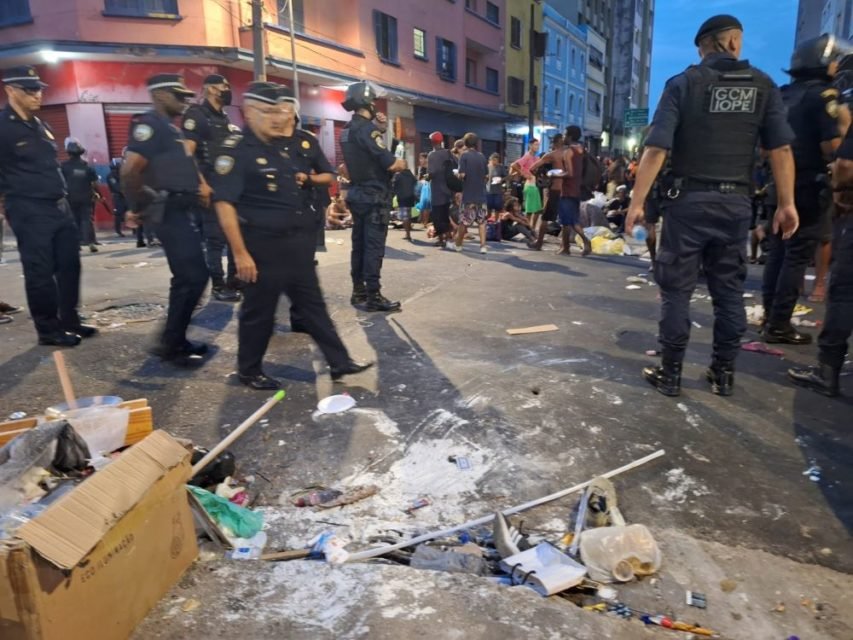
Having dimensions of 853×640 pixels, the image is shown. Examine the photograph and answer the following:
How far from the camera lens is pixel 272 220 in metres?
3.59

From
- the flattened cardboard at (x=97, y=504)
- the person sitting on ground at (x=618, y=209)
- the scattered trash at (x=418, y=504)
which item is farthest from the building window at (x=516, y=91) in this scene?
the flattened cardboard at (x=97, y=504)

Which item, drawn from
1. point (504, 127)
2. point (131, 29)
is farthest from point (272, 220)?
point (504, 127)

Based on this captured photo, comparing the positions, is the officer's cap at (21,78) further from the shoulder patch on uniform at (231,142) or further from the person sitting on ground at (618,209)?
the person sitting on ground at (618,209)

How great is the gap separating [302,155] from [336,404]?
5.39ft

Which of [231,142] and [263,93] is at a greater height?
[263,93]

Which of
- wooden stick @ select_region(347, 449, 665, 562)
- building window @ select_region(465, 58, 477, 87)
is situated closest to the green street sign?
building window @ select_region(465, 58, 477, 87)

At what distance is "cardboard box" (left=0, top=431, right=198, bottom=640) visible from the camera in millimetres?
1423

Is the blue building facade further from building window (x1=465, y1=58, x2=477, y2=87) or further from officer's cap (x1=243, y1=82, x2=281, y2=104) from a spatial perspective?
officer's cap (x1=243, y1=82, x2=281, y2=104)

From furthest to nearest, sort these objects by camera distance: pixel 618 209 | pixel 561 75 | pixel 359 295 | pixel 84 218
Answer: pixel 561 75 → pixel 618 209 → pixel 84 218 → pixel 359 295

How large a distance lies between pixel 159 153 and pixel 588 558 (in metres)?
3.67

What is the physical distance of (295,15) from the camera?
59.1 ft

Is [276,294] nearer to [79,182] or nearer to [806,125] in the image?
[806,125]

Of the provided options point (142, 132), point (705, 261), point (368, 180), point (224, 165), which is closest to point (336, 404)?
point (224, 165)

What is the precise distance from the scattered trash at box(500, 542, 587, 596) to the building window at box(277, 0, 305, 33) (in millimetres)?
18310
